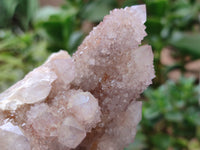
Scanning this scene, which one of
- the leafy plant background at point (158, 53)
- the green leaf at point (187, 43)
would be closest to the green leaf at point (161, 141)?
Result: the leafy plant background at point (158, 53)

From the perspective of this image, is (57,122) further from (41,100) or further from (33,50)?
(33,50)

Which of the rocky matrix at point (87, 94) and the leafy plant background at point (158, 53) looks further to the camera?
the leafy plant background at point (158, 53)

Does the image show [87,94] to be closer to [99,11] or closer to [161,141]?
[99,11]

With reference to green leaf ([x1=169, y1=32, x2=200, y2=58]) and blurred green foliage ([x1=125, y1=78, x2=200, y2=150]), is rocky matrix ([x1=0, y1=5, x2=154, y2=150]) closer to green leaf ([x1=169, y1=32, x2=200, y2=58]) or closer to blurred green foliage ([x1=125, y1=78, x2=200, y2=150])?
blurred green foliage ([x1=125, y1=78, x2=200, y2=150])

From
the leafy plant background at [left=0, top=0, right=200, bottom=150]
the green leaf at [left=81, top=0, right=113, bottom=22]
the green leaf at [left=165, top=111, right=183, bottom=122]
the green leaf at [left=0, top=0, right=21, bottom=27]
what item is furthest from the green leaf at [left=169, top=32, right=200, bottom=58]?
the green leaf at [left=0, top=0, right=21, bottom=27]

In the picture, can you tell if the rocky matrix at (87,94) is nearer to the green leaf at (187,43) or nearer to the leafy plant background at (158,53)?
the leafy plant background at (158,53)

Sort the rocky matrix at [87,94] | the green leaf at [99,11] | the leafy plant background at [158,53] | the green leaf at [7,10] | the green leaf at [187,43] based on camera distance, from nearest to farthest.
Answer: the rocky matrix at [87,94]
the green leaf at [99,11]
the green leaf at [7,10]
the leafy plant background at [158,53]
the green leaf at [187,43]

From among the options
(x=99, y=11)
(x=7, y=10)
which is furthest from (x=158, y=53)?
(x=7, y=10)
